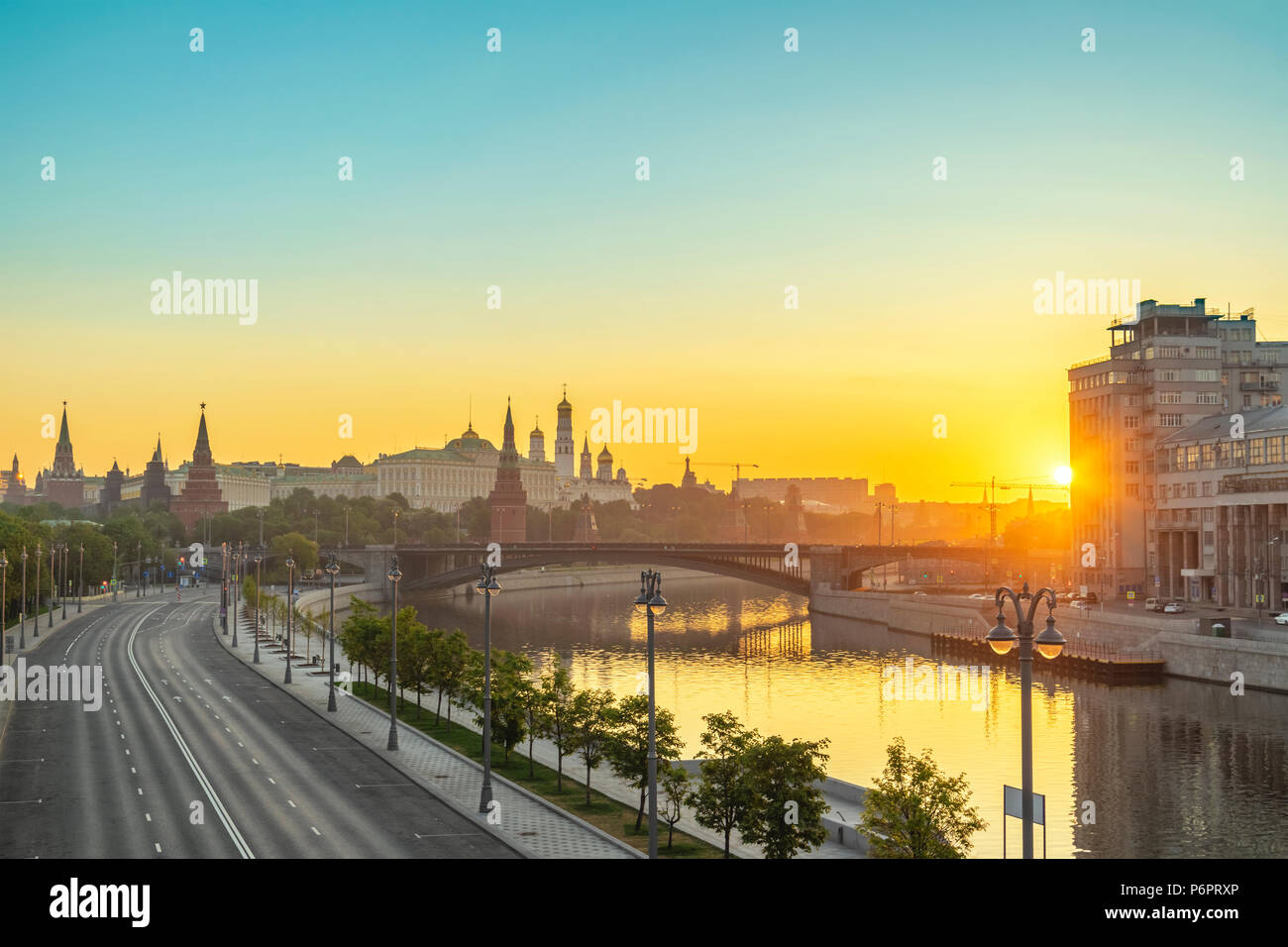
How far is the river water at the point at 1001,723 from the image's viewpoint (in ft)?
127

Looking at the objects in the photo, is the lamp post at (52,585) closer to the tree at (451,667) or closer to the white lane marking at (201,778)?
the white lane marking at (201,778)

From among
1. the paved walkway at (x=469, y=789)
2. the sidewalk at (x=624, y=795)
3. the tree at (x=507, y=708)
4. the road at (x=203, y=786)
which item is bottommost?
the sidewalk at (x=624, y=795)

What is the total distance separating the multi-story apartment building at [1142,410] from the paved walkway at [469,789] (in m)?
67.4

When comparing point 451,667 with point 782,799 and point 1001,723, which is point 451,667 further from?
point 782,799

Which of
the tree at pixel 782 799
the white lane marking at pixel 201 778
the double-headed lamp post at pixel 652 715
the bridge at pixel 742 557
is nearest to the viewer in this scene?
the double-headed lamp post at pixel 652 715

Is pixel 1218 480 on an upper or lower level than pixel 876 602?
upper

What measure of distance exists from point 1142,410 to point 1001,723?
5116cm

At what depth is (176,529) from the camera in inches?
7800

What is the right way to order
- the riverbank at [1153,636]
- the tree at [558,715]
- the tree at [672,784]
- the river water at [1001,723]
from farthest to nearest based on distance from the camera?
the riverbank at [1153,636]
the tree at [558,715]
the river water at [1001,723]
the tree at [672,784]

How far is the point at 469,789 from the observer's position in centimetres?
3659

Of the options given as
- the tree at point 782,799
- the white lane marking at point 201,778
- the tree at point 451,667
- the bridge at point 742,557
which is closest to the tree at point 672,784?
the tree at point 782,799
